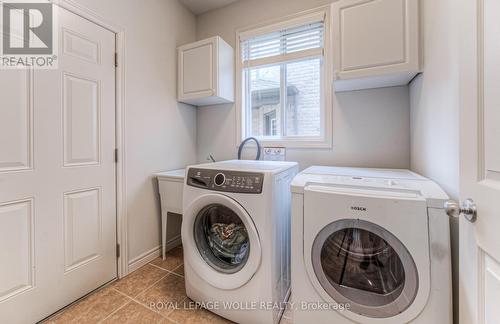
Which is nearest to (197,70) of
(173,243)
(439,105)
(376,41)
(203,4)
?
(203,4)

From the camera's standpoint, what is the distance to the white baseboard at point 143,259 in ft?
6.13

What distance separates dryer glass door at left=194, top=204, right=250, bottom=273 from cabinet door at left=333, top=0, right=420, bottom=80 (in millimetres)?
1281

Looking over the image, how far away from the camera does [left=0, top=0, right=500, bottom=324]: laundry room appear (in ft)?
3.00

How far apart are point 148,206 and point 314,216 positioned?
62.5 inches

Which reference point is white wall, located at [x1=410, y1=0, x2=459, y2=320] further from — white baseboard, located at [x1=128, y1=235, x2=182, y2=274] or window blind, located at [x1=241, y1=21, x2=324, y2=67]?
white baseboard, located at [x1=128, y1=235, x2=182, y2=274]

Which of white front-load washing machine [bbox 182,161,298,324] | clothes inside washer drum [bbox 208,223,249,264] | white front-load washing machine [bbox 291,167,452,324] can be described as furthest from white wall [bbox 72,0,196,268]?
white front-load washing machine [bbox 291,167,452,324]

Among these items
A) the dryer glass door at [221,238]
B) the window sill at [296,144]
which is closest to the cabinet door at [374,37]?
the window sill at [296,144]

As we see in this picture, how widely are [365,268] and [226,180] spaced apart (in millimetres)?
873

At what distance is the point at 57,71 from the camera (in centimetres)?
139

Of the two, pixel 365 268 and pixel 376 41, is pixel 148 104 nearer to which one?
pixel 376 41

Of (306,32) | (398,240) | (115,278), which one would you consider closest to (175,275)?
(115,278)

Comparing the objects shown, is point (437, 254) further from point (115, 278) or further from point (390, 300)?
point (115, 278)

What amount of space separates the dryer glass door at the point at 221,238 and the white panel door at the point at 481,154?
3.28 ft

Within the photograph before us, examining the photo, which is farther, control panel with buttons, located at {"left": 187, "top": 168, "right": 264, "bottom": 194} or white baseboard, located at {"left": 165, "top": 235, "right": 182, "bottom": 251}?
white baseboard, located at {"left": 165, "top": 235, "right": 182, "bottom": 251}
